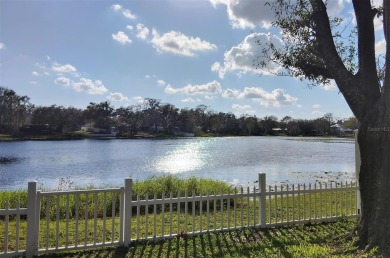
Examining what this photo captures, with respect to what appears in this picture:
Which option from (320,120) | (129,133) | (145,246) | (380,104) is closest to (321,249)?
(380,104)

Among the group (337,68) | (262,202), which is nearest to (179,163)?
(262,202)

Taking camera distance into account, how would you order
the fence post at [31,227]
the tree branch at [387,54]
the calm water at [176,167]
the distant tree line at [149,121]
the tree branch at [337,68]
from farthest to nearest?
the distant tree line at [149,121] < the calm water at [176,167] < the tree branch at [337,68] < the fence post at [31,227] < the tree branch at [387,54]

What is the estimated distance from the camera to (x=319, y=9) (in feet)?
19.4

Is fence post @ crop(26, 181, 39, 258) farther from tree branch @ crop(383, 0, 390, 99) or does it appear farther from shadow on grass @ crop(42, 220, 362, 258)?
tree branch @ crop(383, 0, 390, 99)

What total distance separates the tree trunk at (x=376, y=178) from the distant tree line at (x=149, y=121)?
8002 cm

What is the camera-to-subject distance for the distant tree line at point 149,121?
87250 mm

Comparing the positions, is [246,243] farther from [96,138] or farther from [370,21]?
[96,138]

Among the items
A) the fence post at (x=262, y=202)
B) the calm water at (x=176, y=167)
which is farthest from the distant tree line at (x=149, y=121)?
the fence post at (x=262, y=202)

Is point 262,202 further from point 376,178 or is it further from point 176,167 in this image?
point 176,167

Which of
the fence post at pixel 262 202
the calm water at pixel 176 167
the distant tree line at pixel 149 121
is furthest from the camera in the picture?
the distant tree line at pixel 149 121

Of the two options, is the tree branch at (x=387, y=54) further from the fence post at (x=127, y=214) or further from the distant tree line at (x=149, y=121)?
the distant tree line at (x=149, y=121)

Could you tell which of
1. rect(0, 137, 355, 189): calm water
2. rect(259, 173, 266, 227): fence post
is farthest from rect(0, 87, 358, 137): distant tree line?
rect(259, 173, 266, 227): fence post

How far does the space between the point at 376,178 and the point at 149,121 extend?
350ft

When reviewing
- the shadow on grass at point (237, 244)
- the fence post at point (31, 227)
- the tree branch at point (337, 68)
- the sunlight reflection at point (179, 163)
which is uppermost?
the tree branch at point (337, 68)
